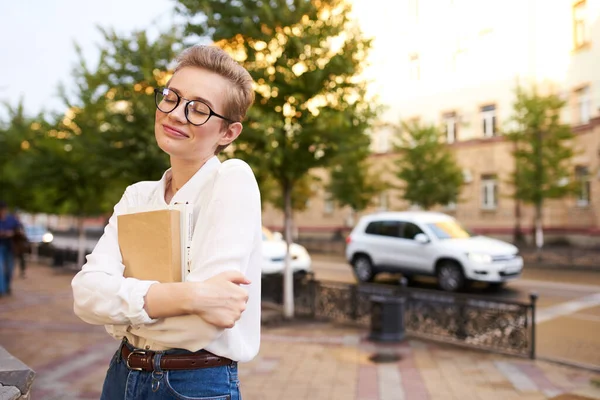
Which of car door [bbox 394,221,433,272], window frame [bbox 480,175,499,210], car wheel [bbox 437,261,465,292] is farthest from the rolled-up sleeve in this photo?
window frame [bbox 480,175,499,210]

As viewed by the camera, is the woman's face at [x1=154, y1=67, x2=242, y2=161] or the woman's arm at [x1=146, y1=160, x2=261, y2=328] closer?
the woman's arm at [x1=146, y1=160, x2=261, y2=328]

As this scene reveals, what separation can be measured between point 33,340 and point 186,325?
272 inches

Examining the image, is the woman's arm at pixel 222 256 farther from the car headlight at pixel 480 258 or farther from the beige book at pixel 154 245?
the car headlight at pixel 480 258

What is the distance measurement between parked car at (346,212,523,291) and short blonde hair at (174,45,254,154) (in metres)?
11.1

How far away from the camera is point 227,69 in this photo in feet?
5.02

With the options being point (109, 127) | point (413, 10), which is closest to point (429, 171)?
point (413, 10)

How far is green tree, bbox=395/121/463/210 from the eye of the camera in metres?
22.5

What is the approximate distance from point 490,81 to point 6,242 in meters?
23.3

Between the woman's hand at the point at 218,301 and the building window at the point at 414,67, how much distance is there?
3002cm

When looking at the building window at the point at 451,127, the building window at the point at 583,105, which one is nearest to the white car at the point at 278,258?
the building window at the point at 583,105

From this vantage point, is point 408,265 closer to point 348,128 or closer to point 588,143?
point 348,128

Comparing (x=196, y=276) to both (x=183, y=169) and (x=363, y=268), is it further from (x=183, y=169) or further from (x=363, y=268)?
(x=363, y=268)

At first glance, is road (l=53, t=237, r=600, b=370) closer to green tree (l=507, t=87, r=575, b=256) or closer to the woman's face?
green tree (l=507, t=87, r=575, b=256)

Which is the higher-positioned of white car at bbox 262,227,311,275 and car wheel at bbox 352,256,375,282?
white car at bbox 262,227,311,275
